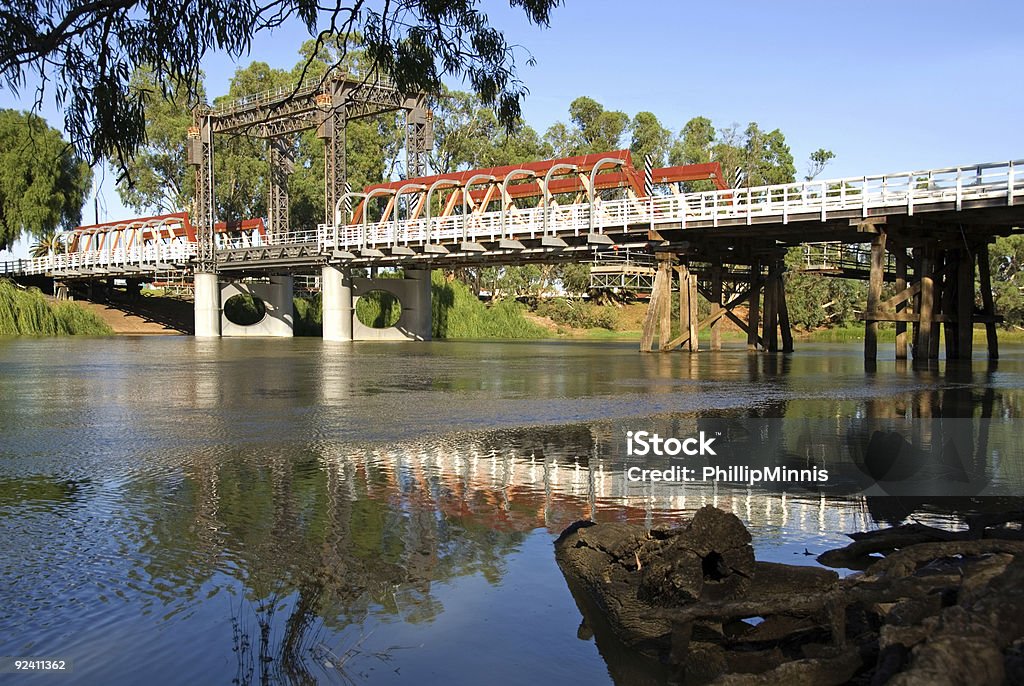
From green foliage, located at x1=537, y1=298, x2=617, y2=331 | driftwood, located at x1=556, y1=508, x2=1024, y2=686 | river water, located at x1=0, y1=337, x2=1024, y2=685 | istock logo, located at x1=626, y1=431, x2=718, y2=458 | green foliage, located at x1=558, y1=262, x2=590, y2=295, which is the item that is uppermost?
green foliage, located at x1=558, y1=262, x2=590, y2=295

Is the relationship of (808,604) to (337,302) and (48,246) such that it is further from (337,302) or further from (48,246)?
(48,246)

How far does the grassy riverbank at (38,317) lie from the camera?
58.6 m

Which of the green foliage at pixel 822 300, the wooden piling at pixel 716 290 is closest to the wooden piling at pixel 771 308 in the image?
the wooden piling at pixel 716 290

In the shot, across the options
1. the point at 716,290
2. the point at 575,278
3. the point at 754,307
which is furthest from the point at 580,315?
the point at 754,307

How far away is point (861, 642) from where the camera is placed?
373 cm

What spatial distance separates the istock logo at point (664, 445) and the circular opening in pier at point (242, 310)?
6714 cm

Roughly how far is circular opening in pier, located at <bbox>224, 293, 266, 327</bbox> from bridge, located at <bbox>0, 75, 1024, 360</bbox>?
3.63 meters

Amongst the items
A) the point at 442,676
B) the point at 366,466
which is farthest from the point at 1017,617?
the point at 366,466

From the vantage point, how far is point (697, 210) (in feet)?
124

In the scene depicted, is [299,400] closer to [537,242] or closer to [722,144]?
[537,242]

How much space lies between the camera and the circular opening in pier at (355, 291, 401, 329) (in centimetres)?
6912

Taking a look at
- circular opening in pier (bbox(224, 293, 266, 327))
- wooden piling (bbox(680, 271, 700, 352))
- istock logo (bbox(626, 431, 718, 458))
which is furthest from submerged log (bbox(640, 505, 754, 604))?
circular opening in pier (bbox(224, 293, 266, 327))

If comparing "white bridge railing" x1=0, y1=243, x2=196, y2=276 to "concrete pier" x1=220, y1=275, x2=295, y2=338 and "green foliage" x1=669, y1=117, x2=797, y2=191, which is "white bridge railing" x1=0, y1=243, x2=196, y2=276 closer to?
"concrete pier" x1=220, y1=275, x2=295, y2=338

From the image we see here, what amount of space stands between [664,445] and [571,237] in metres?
32.9
